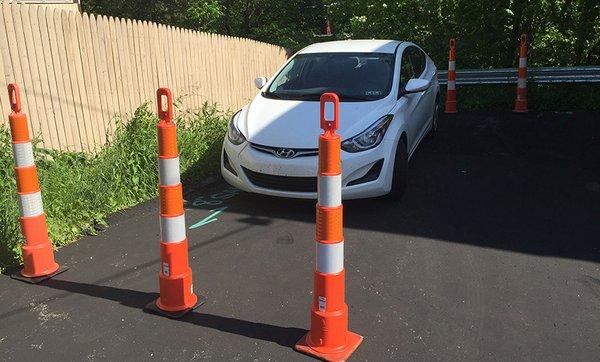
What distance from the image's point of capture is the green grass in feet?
15.6

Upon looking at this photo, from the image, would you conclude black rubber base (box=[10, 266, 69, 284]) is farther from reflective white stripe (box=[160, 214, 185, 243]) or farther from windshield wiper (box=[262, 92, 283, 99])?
windshield wiper (box=[262, 92, 283, 99])

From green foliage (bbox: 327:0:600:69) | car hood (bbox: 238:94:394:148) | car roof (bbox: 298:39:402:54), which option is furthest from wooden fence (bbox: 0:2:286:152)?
green foliage (bbox: 327:0:600:69)

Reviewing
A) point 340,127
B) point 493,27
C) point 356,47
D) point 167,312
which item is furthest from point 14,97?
point 493,27

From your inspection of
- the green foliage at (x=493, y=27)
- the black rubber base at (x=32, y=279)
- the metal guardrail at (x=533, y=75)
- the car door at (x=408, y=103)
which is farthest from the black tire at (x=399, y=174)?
the green foliage at (x=493, y=27)

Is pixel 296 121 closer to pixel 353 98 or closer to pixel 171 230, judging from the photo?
pixel 353 98

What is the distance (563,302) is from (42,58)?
5.15m

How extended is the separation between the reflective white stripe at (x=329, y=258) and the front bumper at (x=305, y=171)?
7.04ft

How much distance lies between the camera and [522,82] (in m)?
9.73

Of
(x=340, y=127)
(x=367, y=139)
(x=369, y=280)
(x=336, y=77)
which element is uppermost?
(x=336, y=77)

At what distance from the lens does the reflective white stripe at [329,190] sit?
2867mm

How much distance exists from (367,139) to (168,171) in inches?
95.2

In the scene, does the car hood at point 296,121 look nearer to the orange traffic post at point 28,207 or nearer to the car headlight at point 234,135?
the car headlight at point 234,135

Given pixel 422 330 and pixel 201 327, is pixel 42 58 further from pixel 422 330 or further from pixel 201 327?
pixel 422 330

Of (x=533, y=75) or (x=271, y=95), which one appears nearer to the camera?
(x=271, y=95)
